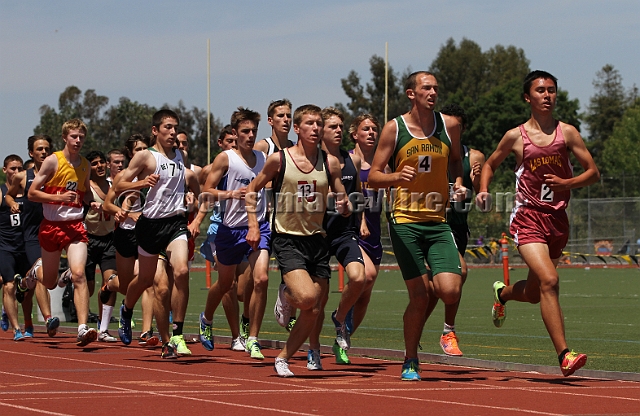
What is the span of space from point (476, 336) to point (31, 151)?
20.2ft

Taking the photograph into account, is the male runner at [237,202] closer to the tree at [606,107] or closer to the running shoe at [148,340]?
the running shoe at [148,340]

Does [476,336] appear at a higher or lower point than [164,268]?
lower

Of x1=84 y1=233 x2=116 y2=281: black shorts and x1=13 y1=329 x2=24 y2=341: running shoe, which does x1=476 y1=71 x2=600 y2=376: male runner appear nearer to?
x1=84 y1=233 x2=116 y2=281: black shorts

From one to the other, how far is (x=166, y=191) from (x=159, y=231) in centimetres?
46

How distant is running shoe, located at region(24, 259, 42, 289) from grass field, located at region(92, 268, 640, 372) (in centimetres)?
226

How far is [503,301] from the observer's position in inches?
475

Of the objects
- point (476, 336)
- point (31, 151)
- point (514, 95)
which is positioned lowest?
point (476, 336)

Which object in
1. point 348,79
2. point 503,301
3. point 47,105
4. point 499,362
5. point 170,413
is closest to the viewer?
point 170,413

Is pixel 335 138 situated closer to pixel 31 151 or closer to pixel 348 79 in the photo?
pixel 31 151

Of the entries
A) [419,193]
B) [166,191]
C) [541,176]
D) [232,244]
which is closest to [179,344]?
[232,244]

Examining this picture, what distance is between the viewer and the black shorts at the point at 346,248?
1149 centimetres

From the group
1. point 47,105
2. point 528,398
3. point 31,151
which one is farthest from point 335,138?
point 47,105

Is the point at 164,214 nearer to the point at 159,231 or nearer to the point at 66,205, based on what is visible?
the point at 159,231

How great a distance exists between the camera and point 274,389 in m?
9.17
